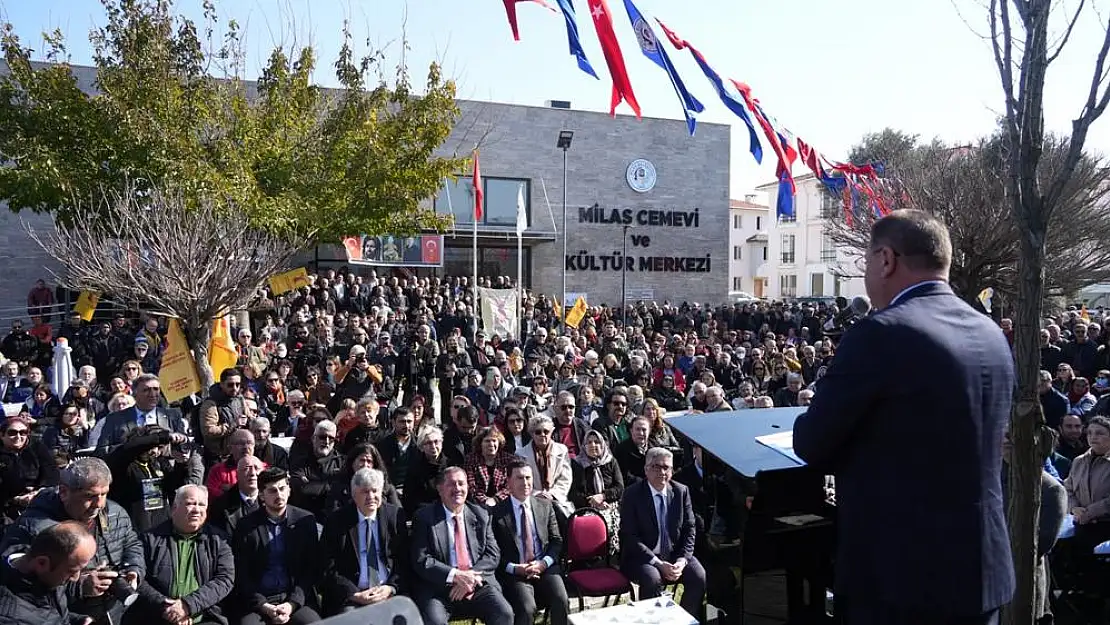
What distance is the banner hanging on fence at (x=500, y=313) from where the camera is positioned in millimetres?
18703

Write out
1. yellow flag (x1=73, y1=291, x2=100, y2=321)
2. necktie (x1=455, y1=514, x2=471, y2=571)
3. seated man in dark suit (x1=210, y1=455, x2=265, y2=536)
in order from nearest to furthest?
necktie (x1=455, y1=514, x2=471, y2=571), seated man in dark suit (x1=210, y1=455, x2=265, y2=536), yellow flag (x1=73, y1=291, x2=100, y2=321)

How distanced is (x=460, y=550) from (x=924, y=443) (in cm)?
445

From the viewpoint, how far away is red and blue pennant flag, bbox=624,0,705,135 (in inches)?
277

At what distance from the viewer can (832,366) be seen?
6.52ft

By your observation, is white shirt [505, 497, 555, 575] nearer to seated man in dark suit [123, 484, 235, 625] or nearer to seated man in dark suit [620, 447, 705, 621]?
seated man in dark suit [620, 447, 705, 621]

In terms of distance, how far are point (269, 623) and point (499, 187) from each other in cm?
2622

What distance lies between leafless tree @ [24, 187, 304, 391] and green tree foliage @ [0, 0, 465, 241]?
175 cm

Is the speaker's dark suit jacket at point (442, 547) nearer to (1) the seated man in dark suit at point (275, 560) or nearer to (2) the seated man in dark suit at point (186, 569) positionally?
(1) the seated man in dark suit at point (275, 560)

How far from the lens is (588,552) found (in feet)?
20.9

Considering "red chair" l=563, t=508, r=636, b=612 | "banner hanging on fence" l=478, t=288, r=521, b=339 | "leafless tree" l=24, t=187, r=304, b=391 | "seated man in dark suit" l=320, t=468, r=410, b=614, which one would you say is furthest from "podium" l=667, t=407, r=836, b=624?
"banner hanging on fence" l=478, t=288, r=521, b=339

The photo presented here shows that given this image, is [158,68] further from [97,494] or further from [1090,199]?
[1090,199]

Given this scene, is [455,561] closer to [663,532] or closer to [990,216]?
[663,532]

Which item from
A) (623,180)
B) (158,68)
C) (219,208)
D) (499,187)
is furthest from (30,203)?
(623,180)

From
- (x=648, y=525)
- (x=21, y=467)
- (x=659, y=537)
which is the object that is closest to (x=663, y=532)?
(x=659, y=537)
